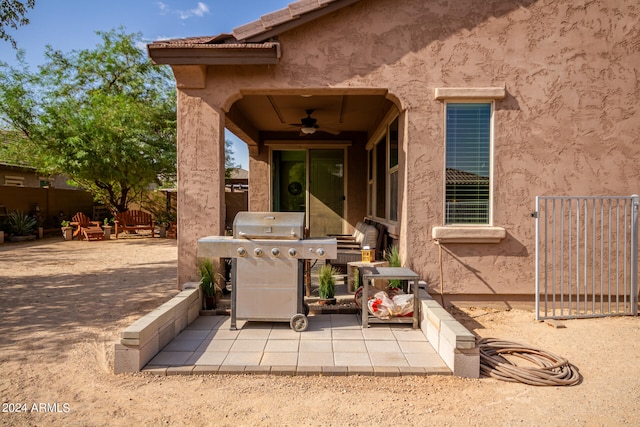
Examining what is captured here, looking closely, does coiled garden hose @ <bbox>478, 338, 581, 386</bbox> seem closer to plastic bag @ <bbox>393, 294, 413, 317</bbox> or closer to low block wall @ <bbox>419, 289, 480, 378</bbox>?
low block wall @ <bbox>419, 289, 480, 378</bbox>

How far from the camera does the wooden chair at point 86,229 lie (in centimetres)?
1407

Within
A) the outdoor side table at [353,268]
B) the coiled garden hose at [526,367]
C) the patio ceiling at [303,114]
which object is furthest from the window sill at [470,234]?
the patio ceiling at [303,114]

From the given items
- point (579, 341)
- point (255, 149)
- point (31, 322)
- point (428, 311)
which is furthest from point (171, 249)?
point (579, 341)

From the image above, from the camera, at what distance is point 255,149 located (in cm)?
979

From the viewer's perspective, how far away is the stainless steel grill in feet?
14.0

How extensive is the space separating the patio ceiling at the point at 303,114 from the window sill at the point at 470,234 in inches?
80.0

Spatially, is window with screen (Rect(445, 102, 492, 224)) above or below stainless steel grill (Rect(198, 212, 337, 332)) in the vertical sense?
above

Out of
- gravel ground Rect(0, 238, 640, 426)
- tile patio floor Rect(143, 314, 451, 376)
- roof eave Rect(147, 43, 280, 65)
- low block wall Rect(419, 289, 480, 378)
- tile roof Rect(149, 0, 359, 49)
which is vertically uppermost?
tile roof Rect(149, 0, 359, 49)

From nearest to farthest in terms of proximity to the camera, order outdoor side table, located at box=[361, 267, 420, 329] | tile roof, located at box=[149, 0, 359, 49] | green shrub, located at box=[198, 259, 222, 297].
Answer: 1. outdoor side table, located at box=[361, 267, 420, 329]
2. tile roof, located at box=[149, 0, 359, 49]
3. green shrub, located at box=[198, 259, 222, 297]

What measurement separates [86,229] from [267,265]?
12397mm

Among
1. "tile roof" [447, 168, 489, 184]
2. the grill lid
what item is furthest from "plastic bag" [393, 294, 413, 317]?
"tile roof" [447, 168, 489, 184]

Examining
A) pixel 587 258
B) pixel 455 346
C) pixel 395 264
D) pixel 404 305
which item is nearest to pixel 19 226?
pixel 395 264

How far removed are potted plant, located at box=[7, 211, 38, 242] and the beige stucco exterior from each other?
39.7 ft

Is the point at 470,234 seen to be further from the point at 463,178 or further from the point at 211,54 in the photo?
the point at 211,54
